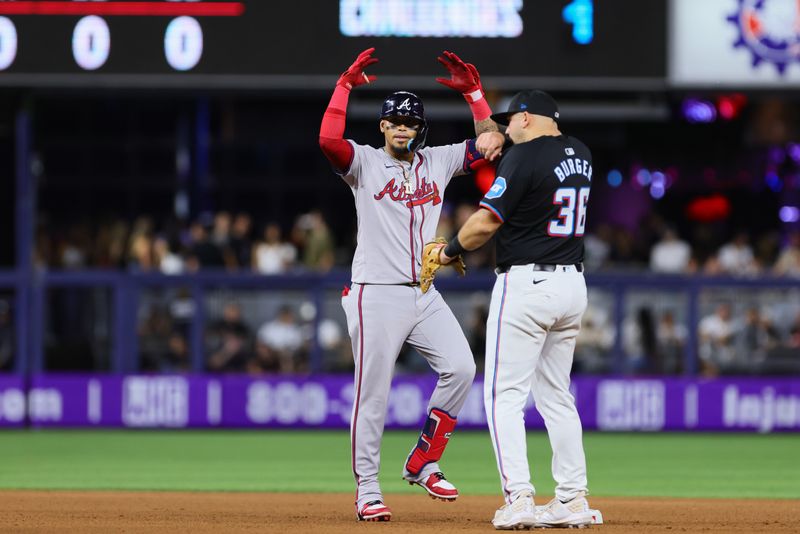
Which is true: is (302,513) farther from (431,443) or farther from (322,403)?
(322,403)

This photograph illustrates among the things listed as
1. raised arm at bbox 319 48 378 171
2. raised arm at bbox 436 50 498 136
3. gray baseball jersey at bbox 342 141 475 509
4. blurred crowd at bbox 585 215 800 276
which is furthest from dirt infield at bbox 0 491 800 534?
blurred crowd at bbox 585 215 800 276

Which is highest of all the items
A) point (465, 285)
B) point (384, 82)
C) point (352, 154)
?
point (384, 82)

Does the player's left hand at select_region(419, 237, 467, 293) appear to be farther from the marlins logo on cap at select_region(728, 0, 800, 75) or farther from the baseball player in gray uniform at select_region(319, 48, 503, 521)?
the marlins logo on cap at select_region(728, 0, 800, 75)

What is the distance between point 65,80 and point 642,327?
6.77m

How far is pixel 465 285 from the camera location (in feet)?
50.5

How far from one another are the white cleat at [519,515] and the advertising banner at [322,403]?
8.56 m

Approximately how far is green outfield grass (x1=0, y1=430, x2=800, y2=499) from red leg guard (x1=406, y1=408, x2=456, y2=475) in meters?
1.86

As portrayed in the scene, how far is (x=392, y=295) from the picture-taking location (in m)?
7.38

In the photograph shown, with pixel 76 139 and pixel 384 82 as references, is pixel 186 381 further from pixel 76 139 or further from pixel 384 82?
pixel 76 139

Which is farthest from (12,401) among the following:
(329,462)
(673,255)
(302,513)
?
(302,513)

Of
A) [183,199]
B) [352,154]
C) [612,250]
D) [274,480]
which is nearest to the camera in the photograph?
[352,154]

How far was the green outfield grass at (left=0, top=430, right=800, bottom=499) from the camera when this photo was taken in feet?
Result: 32.1

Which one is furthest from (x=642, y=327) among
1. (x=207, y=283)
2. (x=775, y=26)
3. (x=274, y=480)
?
(x=274, y=480)

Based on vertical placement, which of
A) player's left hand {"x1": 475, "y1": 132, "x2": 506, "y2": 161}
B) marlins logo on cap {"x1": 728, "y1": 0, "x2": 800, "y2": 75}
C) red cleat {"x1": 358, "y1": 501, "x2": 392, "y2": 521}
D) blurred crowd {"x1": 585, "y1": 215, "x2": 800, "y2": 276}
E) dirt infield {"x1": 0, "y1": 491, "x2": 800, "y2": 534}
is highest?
marlins logo on cap {"x1": 728, "y1": 0, "x2": 800, "y2": 75}
